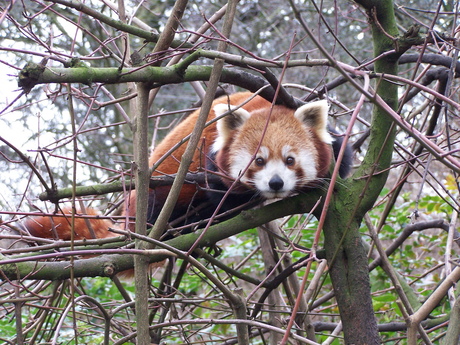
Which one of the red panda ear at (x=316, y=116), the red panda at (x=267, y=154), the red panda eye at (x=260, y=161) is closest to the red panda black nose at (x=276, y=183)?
the red panda at (x=267, y=154)

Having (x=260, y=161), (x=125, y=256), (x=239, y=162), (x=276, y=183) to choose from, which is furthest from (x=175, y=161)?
(x=125, y=256)

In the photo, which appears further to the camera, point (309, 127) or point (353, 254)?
point (309, 127)

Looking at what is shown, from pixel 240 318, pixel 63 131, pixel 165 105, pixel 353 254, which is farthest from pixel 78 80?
pixel 165 105

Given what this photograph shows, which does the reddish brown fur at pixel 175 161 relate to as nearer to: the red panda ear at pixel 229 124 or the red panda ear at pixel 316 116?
the red panda ear at pixel 229 124

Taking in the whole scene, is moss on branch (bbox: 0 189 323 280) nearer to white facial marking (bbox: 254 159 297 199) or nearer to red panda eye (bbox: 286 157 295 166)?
white facial marking (bbox: 254 159 297 199)

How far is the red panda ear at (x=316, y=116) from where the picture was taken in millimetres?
2906

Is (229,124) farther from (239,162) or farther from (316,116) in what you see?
(316,116)

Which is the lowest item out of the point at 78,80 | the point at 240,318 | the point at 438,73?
the point at 240,318

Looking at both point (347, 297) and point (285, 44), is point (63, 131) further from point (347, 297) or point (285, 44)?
point (347, 297)

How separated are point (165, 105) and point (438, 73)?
7551mm

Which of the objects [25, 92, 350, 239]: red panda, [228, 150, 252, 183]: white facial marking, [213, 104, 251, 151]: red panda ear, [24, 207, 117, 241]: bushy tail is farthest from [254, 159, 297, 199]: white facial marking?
[24, 207, 117, 241]: bushy tail

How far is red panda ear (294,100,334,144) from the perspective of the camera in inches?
114

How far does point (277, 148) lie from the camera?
3.04 metres

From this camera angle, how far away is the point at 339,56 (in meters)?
7.99
